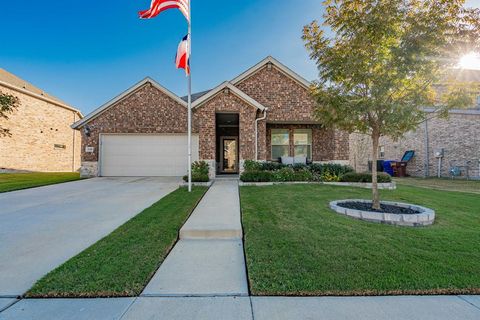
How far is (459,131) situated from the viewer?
42.1 ft

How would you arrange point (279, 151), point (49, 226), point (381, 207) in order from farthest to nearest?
point (279, 151)
point (381, 207)
point (49, 226)

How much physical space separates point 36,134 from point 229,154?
1646 cm

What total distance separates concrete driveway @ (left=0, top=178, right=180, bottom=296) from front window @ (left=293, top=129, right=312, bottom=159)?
28.0ft

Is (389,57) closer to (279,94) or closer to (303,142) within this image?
(279,94)

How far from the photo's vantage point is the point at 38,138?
17656 millimetres

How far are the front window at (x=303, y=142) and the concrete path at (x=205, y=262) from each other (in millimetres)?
8830

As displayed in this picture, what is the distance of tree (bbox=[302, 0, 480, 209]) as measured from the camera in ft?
13.5

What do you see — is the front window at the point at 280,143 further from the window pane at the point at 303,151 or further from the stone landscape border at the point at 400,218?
the stone landscape border at the point at 400,218

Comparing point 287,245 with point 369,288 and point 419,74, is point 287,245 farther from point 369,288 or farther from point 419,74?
point 419,74

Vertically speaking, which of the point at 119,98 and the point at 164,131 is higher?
the point at 119,98

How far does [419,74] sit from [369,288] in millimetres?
4410

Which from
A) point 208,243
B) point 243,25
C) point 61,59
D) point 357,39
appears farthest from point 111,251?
point 61,59

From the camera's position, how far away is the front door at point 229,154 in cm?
1420

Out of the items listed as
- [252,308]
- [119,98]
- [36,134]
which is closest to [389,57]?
[252,308]
